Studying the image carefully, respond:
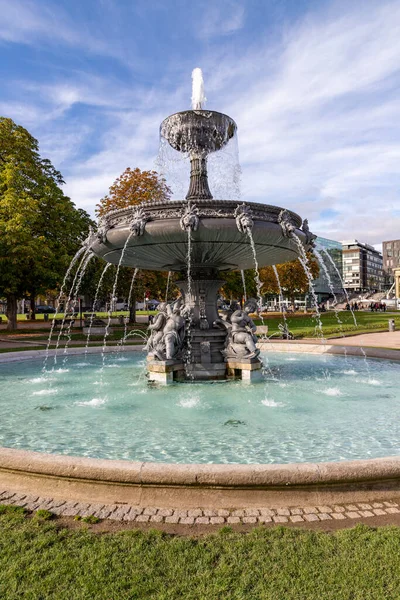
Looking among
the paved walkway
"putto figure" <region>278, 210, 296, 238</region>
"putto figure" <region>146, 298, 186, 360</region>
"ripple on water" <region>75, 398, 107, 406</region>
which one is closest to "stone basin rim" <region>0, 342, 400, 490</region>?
"ripple on water" <region>75, 398, 107, 406</region>

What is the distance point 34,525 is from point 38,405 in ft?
16.0

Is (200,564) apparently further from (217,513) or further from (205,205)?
(205,205)

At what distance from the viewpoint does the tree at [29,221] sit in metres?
27.4

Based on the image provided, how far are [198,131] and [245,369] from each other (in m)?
6.27

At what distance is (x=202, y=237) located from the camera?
920 cm

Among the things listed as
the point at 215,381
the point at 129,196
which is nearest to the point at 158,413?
the point at 215,381

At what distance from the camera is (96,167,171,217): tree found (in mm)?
31984

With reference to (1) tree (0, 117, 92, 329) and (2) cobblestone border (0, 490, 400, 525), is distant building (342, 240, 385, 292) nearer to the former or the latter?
(1) tree (0, 117, 92, 329)

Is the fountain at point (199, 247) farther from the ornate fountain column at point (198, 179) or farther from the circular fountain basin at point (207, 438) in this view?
the circular fountain basin at point (207, 438)

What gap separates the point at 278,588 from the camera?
2924 millimetres

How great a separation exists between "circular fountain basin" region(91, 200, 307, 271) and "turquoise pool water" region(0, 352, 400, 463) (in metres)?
3.24

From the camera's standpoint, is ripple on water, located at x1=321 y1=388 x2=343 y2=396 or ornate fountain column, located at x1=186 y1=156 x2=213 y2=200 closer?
ripple on water, located at x1=321 y1=388 x2=343 y2=396

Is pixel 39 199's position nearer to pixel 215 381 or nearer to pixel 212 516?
pixel 215 381

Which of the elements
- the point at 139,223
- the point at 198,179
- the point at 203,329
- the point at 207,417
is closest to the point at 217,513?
the point at 207,417
